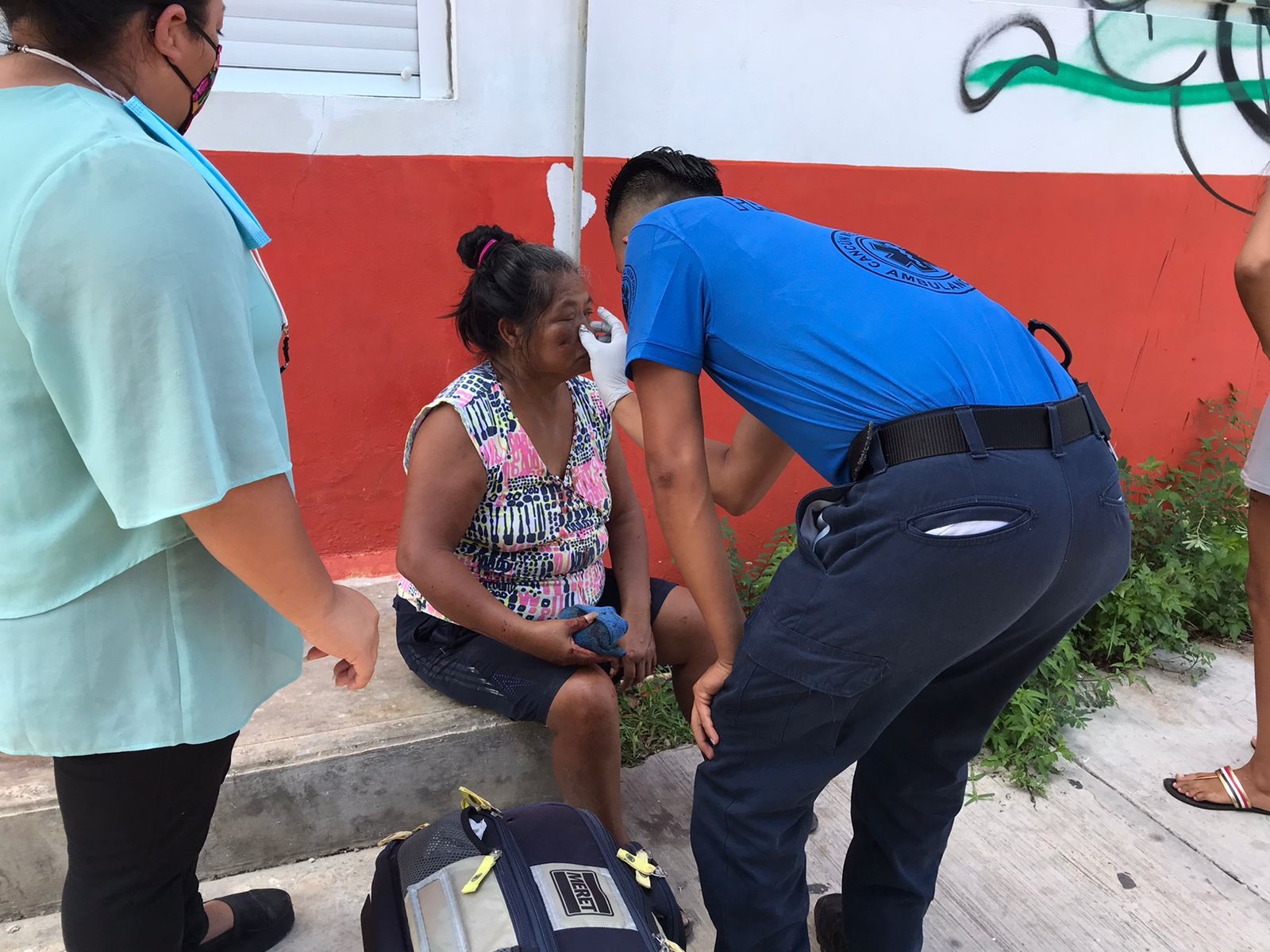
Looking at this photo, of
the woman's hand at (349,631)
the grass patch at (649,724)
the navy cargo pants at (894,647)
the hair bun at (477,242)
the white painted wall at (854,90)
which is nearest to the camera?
the woman's hand at (349,631)

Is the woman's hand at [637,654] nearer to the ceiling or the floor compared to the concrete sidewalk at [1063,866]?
nearer to the ceiling

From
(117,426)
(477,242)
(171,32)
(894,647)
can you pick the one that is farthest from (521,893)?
(477,242)

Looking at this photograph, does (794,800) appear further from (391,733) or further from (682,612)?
(391,733)

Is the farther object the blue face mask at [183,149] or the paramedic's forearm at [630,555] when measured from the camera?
the paramedic's forearm at [630,555]

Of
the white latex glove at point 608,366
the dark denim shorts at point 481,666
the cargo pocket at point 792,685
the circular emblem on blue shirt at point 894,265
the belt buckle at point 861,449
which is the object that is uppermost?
the circular emblem on blue shirt at point 894,265

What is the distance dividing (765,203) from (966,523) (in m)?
1.99

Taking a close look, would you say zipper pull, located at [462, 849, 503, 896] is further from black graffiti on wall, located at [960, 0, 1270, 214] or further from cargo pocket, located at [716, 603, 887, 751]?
black graffiti on wall, located at [960, 0, 1270, 214]

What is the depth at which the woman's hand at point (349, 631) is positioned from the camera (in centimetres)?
115

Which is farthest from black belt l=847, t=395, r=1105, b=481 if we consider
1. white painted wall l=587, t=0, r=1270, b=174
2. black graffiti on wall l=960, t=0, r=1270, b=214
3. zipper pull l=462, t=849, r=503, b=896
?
black graffiti on wall l=960, t=0, r=1270, b=214

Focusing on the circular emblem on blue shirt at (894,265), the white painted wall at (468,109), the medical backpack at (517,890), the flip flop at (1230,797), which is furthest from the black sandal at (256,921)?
the flip flop at (1230,797)

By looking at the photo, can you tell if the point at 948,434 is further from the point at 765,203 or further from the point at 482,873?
the point at 765,203

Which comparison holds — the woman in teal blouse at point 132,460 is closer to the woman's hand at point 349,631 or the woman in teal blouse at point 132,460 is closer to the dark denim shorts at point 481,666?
the woman's hand at point 349,631

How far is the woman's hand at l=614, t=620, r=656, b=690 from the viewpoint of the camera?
2016 mm

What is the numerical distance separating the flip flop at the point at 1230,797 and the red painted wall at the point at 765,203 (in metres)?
1.45
